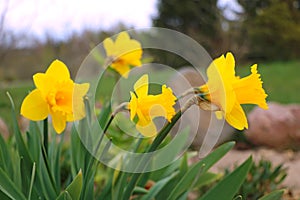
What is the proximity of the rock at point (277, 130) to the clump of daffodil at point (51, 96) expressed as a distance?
3.37 metres

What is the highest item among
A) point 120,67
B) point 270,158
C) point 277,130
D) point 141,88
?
point 277,130

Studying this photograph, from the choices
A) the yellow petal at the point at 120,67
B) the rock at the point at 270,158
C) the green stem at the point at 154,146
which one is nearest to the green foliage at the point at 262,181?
the yellow petal at the point at 120,67

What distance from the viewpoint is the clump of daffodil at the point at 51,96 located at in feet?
2.89

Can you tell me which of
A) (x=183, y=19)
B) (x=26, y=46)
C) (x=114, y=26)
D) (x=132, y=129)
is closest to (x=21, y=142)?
(x=132, y=129)

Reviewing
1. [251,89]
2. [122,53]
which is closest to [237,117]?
[251,89]

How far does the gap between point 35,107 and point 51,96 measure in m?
0.05

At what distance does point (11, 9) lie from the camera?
22.3 ft

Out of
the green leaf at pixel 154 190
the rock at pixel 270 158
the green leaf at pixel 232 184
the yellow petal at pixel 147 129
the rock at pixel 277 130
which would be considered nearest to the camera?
the yellow petal at pixel 147 129

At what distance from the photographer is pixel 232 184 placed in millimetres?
991

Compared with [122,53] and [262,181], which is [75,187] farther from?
[262,181]

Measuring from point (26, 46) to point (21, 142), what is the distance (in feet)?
35.5

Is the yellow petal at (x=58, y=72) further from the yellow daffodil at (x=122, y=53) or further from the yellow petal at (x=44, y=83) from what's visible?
the yellow daffodil at (x=122, y=53)

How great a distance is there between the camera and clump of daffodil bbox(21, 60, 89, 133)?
88 centimetres

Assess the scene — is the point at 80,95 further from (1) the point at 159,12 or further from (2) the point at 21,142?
(1) the point at 159,12
